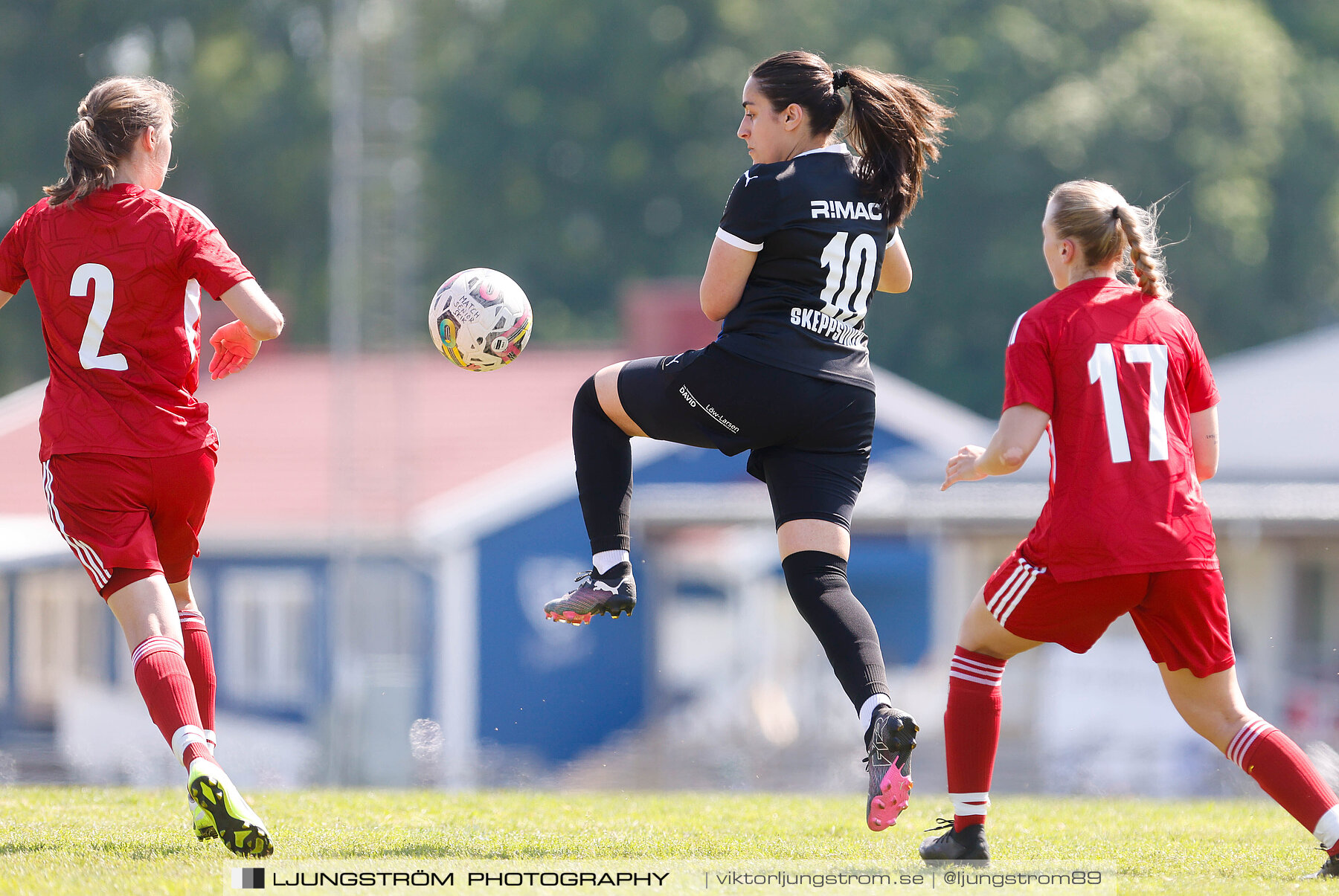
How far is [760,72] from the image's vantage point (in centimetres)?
443

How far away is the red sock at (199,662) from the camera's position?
4.56 m

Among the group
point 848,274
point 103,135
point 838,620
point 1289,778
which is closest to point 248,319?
point 103,135

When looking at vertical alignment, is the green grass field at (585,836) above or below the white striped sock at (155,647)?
below

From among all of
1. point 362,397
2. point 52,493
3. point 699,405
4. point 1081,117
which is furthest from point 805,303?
point 1081,117

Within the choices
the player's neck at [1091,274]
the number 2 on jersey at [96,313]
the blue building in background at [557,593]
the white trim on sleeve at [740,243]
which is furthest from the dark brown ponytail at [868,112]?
the blue building in background at [557,593]

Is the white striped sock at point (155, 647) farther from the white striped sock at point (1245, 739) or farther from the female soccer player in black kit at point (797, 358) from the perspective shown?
the white striped sock at point (1245, 739)

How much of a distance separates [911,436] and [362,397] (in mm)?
9891

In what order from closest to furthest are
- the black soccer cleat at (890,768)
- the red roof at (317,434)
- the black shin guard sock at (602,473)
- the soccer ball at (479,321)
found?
1. the black soccer cleat at (890,768)
2. the black shin guard sock at (602,473)
3. the soccer ball at (479,321)
4. the red roof at (317,434)

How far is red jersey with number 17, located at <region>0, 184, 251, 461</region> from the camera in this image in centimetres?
421

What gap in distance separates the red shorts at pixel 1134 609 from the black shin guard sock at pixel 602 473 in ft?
3.48

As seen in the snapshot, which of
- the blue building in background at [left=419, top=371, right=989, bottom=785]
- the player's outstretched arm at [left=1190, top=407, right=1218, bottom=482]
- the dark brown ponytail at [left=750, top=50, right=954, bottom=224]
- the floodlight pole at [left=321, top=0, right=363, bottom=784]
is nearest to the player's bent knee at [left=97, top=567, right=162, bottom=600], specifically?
the dark brown ponytail at [left=750, top=50, right=954, bottom=224]

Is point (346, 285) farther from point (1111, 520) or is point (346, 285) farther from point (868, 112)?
point (1111, 520)

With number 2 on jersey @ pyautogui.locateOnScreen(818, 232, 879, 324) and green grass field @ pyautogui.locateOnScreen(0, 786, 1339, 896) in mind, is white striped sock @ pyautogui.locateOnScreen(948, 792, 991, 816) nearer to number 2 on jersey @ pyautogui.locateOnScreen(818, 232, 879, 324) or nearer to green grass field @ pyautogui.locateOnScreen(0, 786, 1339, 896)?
green grass field @ pyautogui.locateOnScreen(0, 786, 1339, 896)

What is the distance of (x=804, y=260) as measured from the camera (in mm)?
4266
